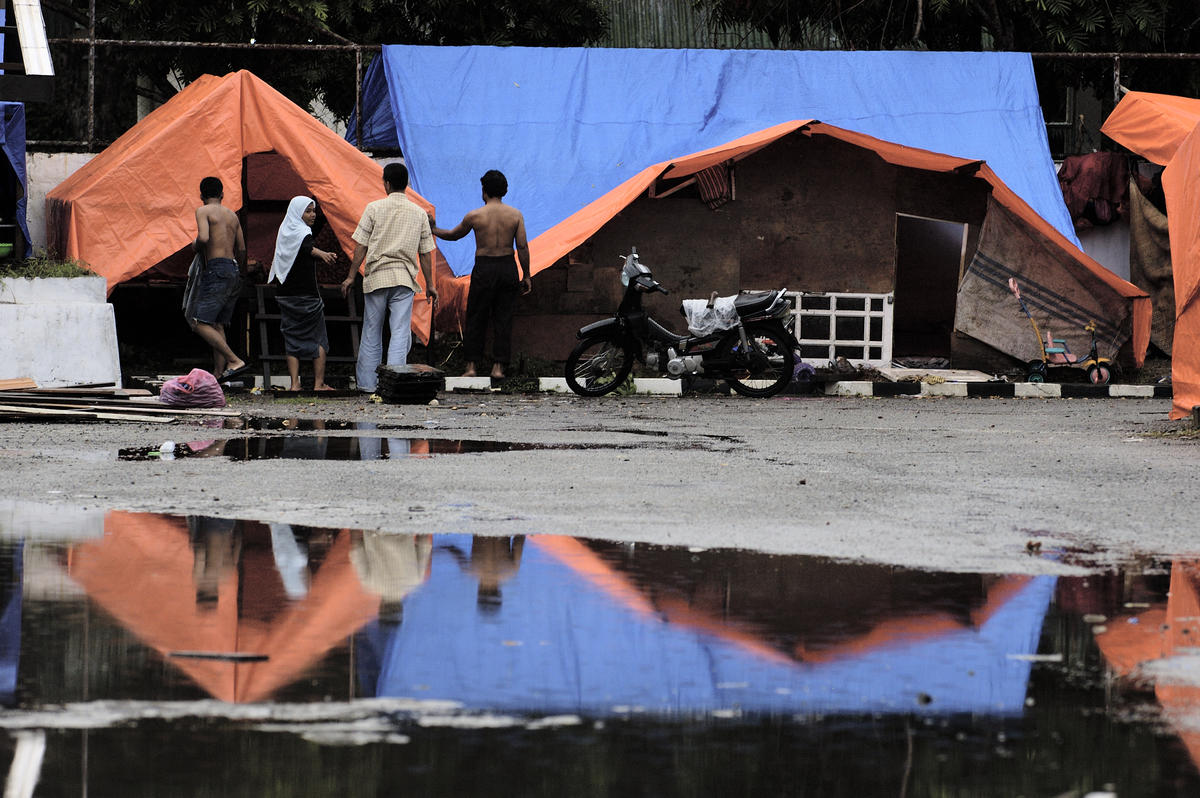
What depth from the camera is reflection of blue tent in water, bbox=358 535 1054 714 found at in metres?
3.66

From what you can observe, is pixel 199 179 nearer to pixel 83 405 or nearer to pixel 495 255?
pixel 495 255

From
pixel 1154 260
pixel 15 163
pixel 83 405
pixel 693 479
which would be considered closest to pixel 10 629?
pixel 693 479

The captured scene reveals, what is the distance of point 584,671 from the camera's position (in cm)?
388

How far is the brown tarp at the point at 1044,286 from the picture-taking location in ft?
51.8

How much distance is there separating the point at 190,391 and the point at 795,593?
7636 mm

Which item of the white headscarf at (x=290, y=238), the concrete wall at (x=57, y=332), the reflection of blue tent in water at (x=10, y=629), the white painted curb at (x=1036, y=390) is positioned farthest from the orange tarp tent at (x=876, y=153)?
the reflection of blue tent in water at (x=10, y=629)

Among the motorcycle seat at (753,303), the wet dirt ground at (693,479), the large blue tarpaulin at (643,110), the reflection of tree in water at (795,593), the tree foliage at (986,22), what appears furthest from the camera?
the tree foliage at (986,22)

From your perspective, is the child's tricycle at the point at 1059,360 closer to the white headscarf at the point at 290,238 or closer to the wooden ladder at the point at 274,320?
the wooden ladder at the point at 274,320

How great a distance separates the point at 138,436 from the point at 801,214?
26.7ft

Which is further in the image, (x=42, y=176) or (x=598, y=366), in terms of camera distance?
(x=42, y=176)

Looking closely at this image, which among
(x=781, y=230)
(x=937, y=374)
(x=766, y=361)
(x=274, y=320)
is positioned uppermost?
(x=781, y=230)

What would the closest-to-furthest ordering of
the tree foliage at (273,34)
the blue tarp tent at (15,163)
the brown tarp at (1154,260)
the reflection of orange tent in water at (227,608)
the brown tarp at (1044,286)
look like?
the reflection of orange tent in water at (227,608), the blue tarp tent at (15,163), the brown tarp at (1044,286), the brown tarp at (1154,260), the tree foliage at (273,34)

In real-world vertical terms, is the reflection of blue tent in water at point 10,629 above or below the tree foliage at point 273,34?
below

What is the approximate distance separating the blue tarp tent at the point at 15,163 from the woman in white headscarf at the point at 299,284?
280 centimetres
